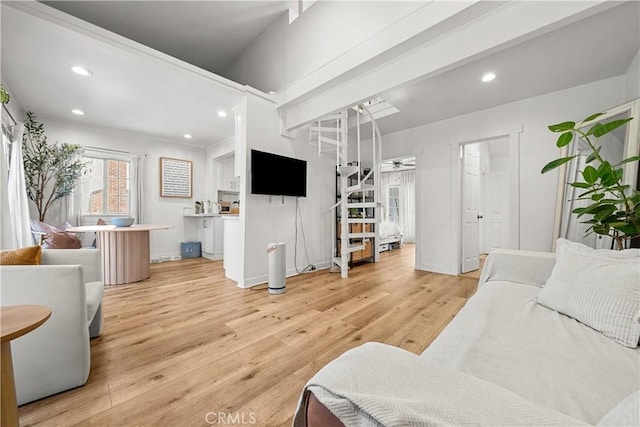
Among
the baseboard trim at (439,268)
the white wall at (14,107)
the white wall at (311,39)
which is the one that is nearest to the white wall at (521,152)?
the baseboard trim at (439,268)

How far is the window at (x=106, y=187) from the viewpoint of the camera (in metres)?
4.34

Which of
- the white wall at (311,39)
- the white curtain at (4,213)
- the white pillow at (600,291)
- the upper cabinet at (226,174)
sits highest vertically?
the white wall at (311,39)

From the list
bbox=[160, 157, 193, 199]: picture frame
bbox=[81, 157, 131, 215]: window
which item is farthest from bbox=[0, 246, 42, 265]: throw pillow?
bbox=[160, 157, 193, 199]: picture frame

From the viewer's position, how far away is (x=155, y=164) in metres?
4.94

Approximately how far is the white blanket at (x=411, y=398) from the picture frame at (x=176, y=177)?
557 centimetres

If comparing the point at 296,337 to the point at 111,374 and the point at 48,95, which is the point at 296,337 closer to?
the point at 111,374

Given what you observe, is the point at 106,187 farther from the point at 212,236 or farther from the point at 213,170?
the point at 212,236

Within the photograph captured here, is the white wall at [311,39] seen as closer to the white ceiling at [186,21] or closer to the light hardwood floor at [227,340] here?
the white ceiling at [186,21]

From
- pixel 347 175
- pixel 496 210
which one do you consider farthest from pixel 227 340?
pixel 496 210

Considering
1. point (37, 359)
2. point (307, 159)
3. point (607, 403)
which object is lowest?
point (37, 359)

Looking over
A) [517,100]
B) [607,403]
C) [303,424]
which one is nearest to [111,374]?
[303,424]

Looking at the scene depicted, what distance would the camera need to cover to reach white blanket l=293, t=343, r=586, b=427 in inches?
16.6

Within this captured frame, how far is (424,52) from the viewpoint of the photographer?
2.22 m

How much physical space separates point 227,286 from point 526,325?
304 cm
